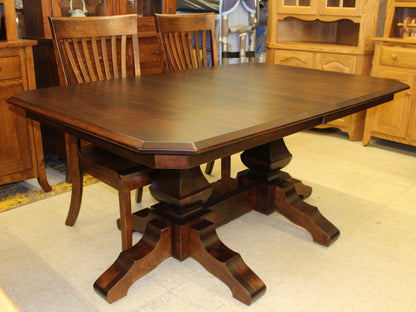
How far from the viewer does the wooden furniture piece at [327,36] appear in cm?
340

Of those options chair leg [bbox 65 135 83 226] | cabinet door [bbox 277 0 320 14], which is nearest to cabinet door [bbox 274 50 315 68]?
cabinet door [bbox 277 0 320 14]

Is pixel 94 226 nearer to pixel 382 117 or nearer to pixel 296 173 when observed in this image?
pixel 296 173

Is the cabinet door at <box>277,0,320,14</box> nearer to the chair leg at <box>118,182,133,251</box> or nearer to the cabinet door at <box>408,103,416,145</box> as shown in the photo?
the cabinet door at <box>408,103,416,145</box>

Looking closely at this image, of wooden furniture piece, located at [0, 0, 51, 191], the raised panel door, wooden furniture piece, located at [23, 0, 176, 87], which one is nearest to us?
wooden furniture piece, located at [0, 0, 51, 191]

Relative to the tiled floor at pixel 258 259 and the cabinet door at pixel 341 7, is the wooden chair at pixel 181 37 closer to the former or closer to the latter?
the tiled floor at pixel 258 259

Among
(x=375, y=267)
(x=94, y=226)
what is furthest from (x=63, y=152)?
(x=375, y=267)

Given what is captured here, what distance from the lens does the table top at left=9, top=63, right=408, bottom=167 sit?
1235mm

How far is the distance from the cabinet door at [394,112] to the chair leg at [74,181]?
233 cm

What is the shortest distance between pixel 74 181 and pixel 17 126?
2.18ft

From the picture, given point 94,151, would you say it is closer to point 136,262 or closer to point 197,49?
point 136,262

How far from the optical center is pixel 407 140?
129 inches

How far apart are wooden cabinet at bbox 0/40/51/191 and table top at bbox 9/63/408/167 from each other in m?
0.72

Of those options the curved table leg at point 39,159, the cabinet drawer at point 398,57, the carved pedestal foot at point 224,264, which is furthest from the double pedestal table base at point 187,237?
the cabinet drawer at point 398,57

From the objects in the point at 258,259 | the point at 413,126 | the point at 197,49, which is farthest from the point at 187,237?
the point at 413,126
